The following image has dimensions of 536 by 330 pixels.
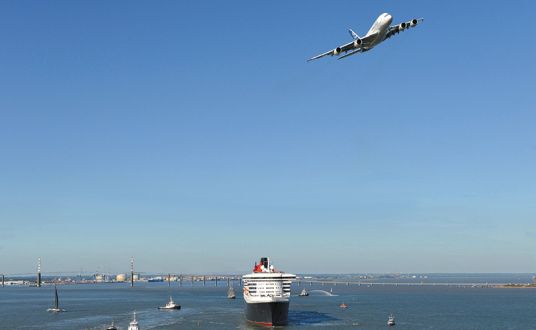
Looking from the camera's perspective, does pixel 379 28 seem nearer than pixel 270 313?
Yes

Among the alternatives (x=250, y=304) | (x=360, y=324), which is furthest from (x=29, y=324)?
(x=360, y=324)

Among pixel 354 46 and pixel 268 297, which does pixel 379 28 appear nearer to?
pixel 354 46

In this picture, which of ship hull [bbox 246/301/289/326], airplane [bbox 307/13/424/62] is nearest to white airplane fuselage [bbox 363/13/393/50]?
airplane [bbox 307/13/424/62]

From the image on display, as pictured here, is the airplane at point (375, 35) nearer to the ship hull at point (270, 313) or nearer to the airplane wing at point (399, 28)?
the airplane wing at point (399, 28)

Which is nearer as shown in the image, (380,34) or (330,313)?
(380,34)

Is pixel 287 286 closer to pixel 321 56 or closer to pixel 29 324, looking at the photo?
pixel 29 324

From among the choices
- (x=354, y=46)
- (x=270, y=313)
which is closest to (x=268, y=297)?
(x=270, y=313)
